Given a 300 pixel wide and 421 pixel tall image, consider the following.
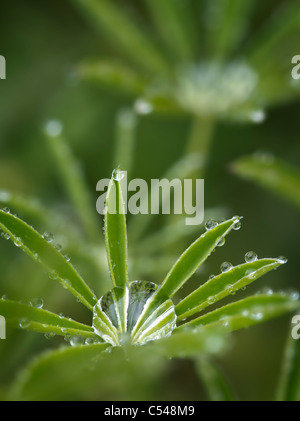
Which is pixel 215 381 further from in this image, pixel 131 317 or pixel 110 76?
pixel 110 76

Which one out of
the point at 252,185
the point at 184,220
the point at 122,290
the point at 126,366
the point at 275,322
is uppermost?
the point at 252,185

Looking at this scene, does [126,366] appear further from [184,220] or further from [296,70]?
[296,70]

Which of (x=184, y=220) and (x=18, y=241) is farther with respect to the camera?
(x=184, y=220)

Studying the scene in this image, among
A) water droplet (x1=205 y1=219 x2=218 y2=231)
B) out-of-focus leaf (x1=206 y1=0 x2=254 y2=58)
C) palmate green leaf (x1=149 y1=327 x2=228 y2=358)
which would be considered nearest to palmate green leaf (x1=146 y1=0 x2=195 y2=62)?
out-of-focus leaf (x1=206 y1=0 x2=254 y2=58)

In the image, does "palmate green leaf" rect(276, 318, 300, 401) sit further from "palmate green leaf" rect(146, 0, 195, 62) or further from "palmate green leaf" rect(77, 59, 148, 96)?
"palmate green leaf" rect(146, 0, 195, 62)

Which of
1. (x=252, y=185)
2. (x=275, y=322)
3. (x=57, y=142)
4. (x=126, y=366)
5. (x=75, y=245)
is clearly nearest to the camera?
(x=126, y=366)

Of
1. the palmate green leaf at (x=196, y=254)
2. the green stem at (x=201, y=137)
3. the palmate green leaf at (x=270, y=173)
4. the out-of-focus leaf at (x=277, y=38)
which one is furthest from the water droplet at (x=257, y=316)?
the out-of-focus leaf at (x=277, y=38)

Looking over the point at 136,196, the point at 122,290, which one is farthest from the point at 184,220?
the point at 122,290
